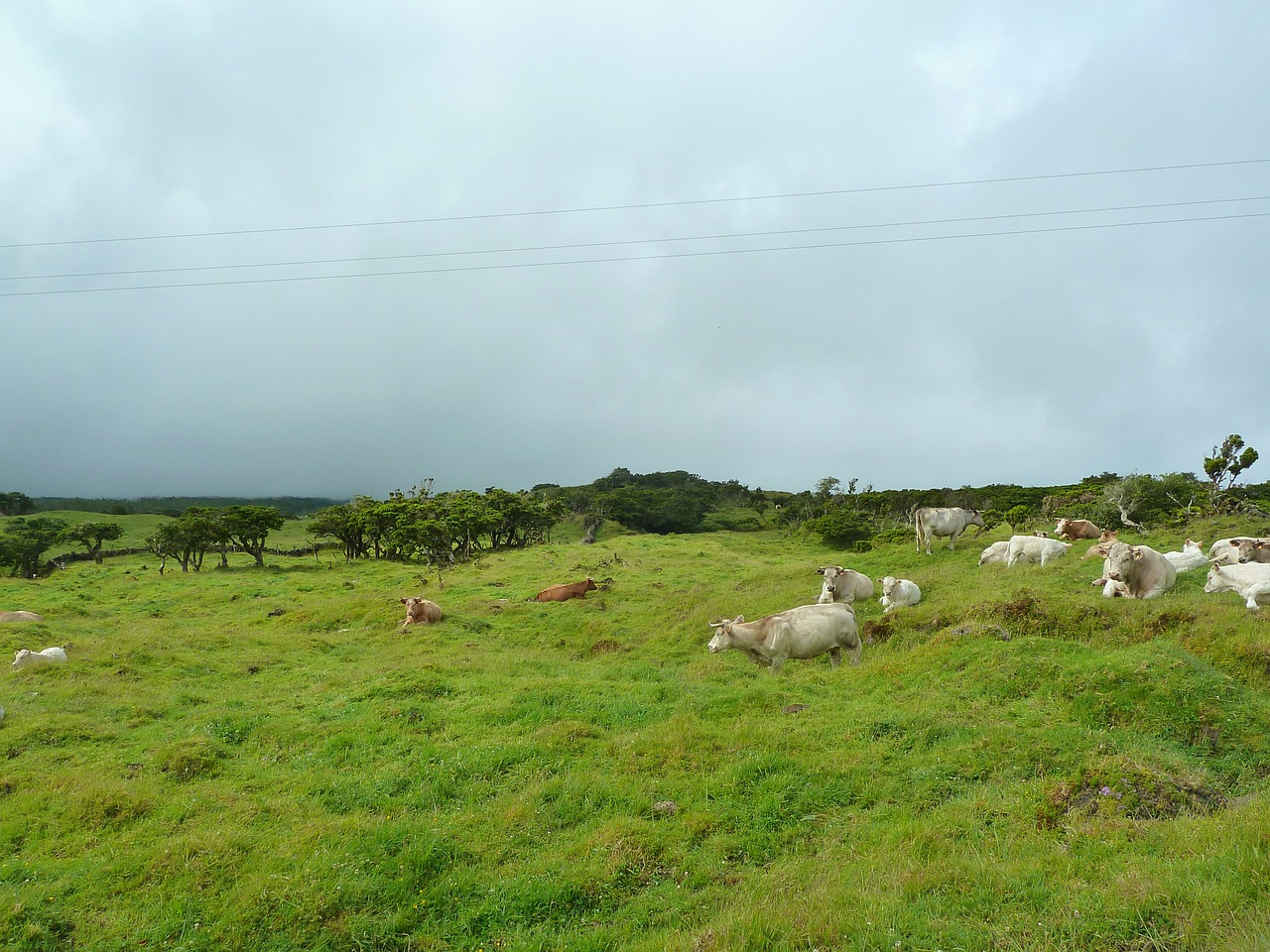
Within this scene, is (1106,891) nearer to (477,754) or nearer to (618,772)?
(618,772)

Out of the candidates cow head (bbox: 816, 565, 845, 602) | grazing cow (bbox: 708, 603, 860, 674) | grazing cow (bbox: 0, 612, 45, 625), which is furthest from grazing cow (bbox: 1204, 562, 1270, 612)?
grazing cow (bbox: 0, 612, 45, 625)

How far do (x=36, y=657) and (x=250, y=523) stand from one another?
1293 inches

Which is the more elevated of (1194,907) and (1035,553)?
(1035,553)

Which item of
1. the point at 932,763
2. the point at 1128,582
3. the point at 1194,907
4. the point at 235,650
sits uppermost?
the point at 1128,582

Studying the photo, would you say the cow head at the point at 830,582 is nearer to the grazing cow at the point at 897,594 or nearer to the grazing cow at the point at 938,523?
the grazing cow at the point at 897,594

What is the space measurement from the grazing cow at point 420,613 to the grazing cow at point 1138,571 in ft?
62.0

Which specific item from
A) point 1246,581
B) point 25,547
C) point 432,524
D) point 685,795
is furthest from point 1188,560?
point 25,547

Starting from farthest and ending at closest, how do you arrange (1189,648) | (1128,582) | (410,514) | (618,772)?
(410,514) < (1128,582) < (1189,648) < (618,772)

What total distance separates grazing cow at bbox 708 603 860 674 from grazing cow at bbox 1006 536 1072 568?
810cm

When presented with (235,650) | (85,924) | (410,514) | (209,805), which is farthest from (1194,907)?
(410,514)

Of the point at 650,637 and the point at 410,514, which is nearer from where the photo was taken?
the point at 650,637

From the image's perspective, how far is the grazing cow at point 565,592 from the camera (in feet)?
85.0

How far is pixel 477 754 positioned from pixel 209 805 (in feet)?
10.7

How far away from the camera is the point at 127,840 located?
7133 millimetres
